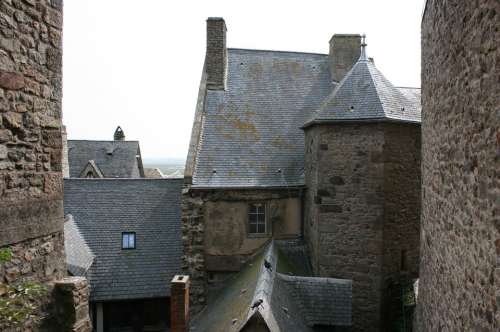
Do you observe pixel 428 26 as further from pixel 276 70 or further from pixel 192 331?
pixel 276 70

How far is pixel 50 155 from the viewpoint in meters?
4.32

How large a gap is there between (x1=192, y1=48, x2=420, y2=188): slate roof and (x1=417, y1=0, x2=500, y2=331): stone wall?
4.77 meters

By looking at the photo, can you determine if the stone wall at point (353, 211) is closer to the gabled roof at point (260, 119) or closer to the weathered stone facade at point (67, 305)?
the gabled roof at point (260, 119)

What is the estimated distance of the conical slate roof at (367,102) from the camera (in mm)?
11273

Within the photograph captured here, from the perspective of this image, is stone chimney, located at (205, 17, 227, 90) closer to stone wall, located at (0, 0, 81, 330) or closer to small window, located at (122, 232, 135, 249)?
small window, located at (122, 232, 135, 249)

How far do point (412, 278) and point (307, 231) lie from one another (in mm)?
3293

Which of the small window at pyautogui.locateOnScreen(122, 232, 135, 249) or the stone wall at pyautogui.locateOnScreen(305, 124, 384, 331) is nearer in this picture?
the stone wall at pyautogui.locateOnScreen(305, 124, 384, 331)

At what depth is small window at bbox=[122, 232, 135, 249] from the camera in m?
16.7

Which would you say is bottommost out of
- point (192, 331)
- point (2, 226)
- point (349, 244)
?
point (192, 331)

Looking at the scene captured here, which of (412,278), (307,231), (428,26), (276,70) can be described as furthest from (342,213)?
(276,70)

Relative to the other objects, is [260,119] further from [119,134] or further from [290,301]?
[119,134]

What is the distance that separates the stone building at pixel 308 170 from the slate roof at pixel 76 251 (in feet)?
14.9

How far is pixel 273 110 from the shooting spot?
50.6ft

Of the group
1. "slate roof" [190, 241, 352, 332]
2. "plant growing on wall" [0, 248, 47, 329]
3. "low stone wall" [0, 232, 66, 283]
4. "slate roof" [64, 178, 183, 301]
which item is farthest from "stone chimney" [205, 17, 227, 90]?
"plant growing on wall" [0, 248, 47, 329]
